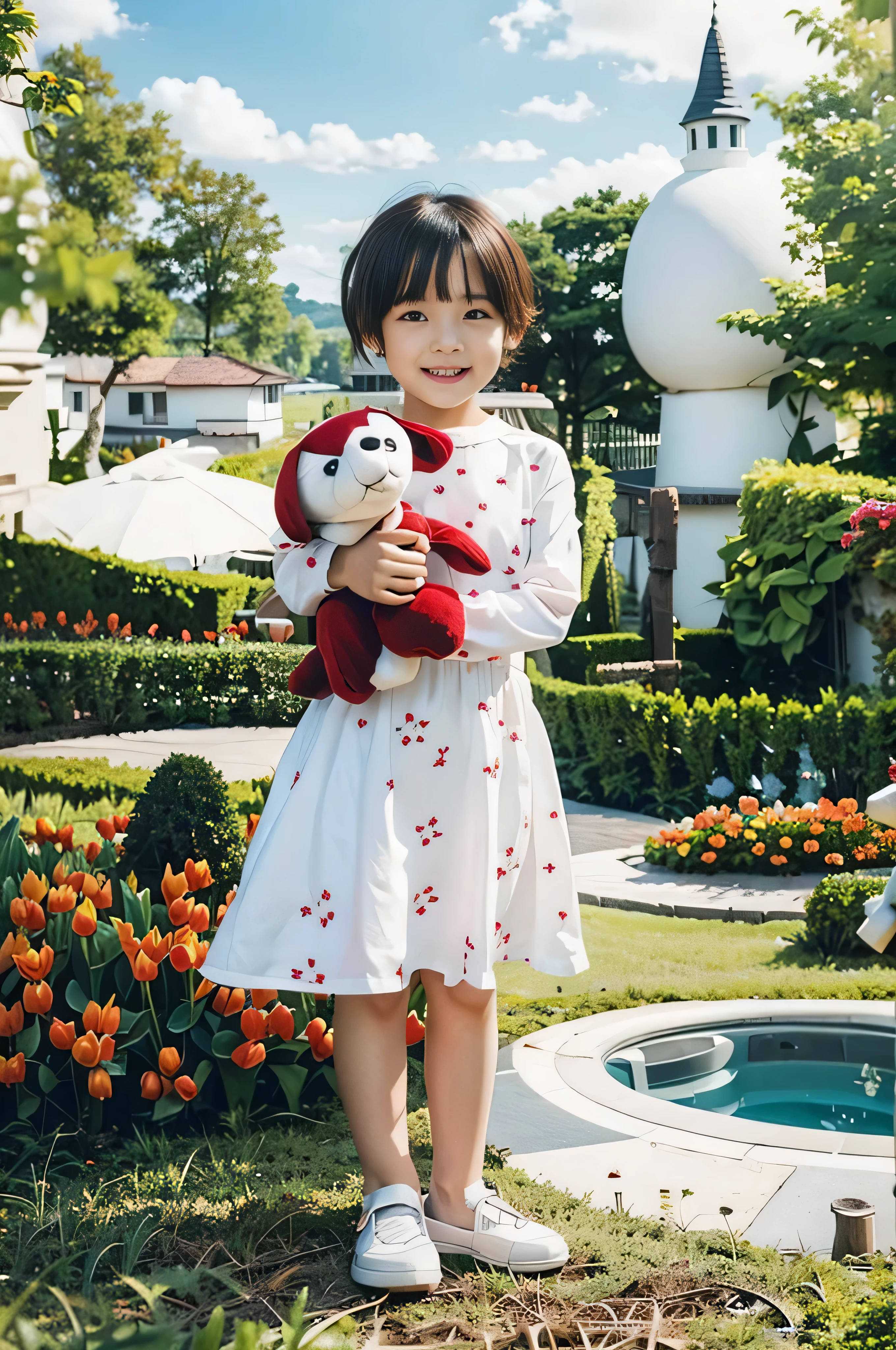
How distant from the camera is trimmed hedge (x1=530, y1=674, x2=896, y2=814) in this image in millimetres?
8008

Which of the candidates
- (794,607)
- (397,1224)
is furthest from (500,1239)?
(794,607)

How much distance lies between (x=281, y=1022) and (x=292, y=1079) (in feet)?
0.62

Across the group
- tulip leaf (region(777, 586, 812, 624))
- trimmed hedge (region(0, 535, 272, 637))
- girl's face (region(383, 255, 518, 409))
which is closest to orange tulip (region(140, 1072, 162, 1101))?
girl's face (region(383, 255, 518, 409))

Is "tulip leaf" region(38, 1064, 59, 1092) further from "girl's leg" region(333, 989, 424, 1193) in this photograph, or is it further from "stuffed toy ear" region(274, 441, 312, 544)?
"stuffed toy ear" region(274, 441, 312, 544)

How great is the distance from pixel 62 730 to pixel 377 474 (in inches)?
318

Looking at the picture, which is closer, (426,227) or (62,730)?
(426,227)

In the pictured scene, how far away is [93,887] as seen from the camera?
287 centimetres

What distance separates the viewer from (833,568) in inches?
404

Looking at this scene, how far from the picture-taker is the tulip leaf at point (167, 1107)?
8.86 feet

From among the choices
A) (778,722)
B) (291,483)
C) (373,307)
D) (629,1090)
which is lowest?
(629,1090)

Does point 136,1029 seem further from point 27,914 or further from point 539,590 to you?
point 539,590

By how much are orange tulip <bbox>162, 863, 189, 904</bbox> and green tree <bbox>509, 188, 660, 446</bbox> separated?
800 inches

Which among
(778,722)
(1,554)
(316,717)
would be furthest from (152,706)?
(316,717)

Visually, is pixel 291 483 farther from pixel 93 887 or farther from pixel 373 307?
pixel 93 887
